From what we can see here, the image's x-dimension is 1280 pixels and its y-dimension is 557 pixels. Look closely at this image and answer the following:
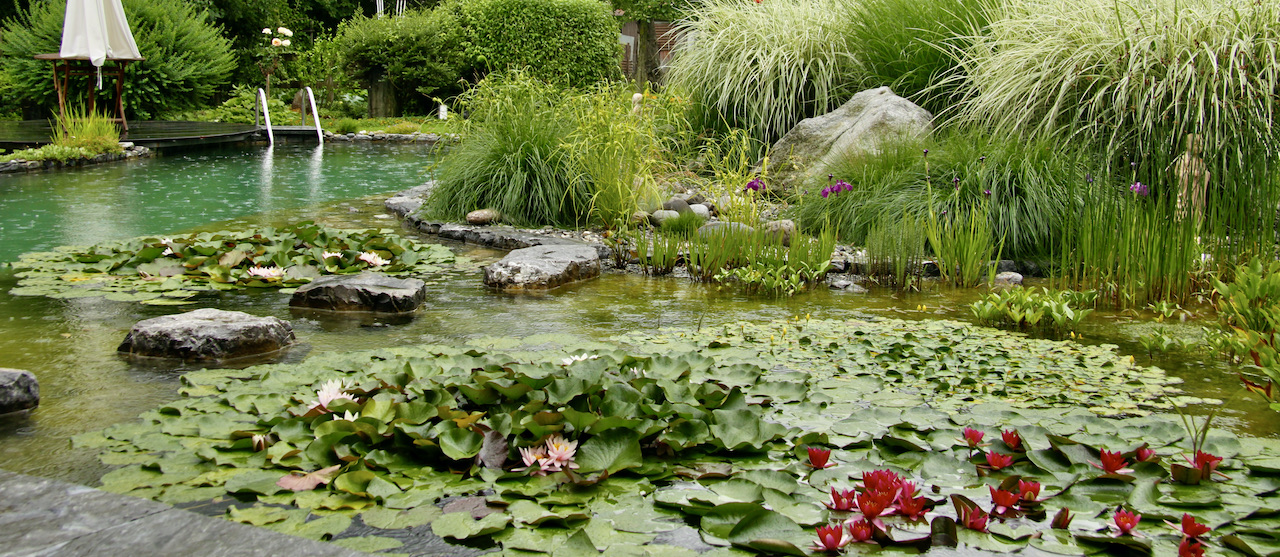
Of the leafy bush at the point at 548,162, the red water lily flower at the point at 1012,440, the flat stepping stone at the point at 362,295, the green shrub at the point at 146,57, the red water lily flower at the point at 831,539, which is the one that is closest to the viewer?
the red water lily flower at the point at 831,539

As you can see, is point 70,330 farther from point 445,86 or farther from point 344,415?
point 445,86

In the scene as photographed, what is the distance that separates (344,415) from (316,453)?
207 millimetres

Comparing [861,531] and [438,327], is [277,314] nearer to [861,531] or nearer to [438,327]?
[438,327]

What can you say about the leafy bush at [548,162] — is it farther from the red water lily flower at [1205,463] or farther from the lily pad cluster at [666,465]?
the red water lily flower at [1205,463]

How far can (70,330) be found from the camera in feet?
11.9

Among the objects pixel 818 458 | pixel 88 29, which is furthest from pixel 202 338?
pixel 88 29

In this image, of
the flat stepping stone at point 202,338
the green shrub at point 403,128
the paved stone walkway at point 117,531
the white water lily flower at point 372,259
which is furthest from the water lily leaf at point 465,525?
the green shrub at point 403,128

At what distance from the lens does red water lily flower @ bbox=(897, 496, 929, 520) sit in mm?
1864

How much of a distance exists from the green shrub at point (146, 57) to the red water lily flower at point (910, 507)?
1625cm

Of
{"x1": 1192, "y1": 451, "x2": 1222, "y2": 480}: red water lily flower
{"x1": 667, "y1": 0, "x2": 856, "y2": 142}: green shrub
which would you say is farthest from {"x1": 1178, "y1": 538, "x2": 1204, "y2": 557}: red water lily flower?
{"x1": 667, "y1": 0, "x2": 856, "y2": 142}: green shrub

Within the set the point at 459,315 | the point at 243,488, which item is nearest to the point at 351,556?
the point at 243,488

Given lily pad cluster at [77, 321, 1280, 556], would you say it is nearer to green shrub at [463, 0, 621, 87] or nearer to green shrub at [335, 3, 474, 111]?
green shrub at [463, 0, 621, 87]

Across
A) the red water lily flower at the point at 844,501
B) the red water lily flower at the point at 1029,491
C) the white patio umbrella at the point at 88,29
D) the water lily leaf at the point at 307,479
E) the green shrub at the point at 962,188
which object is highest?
the white patio umbrella at the point at 88,29

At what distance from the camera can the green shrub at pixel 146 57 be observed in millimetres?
14977
